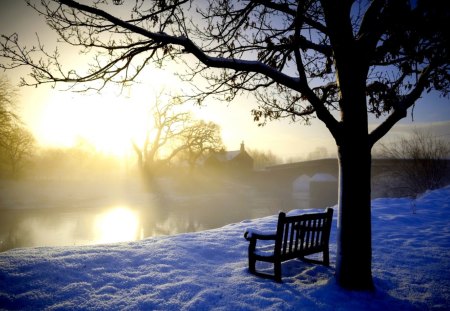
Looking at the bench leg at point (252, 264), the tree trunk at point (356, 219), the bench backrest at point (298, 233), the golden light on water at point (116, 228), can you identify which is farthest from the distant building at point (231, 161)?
the tree trunk at point (356, 219)

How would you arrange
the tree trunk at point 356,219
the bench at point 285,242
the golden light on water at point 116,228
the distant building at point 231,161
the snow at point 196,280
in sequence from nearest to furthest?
1. the snow at point 196,280
2. the tree trunk at point 356,219
3. the bench at point 285,242
4. the golden light on water at point 116,228
5. the distant building at point 231,161

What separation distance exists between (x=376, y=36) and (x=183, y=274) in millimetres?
4524

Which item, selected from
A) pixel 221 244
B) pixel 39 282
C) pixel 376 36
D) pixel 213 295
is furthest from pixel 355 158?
pixel 39 282

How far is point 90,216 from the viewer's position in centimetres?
2183

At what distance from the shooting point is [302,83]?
3807mm

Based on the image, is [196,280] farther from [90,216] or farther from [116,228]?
[90,216]

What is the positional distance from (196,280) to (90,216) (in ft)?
68.5

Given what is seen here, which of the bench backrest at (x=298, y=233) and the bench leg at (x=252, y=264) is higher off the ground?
the bench backrest at (x=298, y=233)

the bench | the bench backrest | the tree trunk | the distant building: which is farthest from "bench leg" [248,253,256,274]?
the distant building

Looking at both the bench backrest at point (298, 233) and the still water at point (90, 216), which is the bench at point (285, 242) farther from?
the still water at point (90, 216)

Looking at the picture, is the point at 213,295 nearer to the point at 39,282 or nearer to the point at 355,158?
the point at 39,282

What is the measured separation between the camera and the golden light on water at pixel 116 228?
14.1 m

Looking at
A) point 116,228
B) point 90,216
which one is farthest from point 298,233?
point 90,216

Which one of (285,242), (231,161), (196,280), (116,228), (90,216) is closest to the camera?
(196,280)
